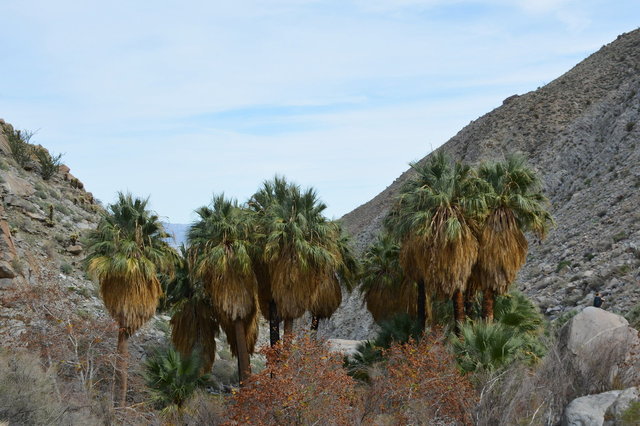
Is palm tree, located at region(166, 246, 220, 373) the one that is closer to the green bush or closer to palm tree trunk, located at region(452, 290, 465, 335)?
palm tree trunk, located at region(452, 290, 465, 335)

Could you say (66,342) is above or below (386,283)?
above

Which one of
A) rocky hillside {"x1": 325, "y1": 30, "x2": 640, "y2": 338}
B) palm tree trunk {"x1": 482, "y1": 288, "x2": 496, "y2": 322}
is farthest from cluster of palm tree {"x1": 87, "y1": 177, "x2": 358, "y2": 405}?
rocky hillside {"x1": 325, "y1": 30, "x2": 640, "y2": 338}

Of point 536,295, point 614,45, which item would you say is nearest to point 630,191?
A: point 536,295

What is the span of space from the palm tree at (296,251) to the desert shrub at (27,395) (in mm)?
8312

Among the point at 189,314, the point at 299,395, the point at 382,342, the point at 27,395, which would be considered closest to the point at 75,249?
the point at 189,314

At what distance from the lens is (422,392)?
16.1 m

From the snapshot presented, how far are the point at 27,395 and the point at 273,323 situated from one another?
1081 centimetres

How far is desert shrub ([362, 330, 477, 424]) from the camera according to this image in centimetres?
1473

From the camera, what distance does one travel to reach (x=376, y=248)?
28750mm

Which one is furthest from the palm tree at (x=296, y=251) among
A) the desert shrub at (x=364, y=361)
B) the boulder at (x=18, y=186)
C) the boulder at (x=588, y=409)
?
the boulder at (x=18, y=186)

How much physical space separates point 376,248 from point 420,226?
6950 mm

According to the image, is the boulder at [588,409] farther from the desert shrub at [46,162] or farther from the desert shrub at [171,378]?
the desert shrub at [46,162]

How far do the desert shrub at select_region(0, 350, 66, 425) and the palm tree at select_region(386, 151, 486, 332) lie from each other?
38.3 feet

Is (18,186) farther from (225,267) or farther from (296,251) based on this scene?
(296,251)
